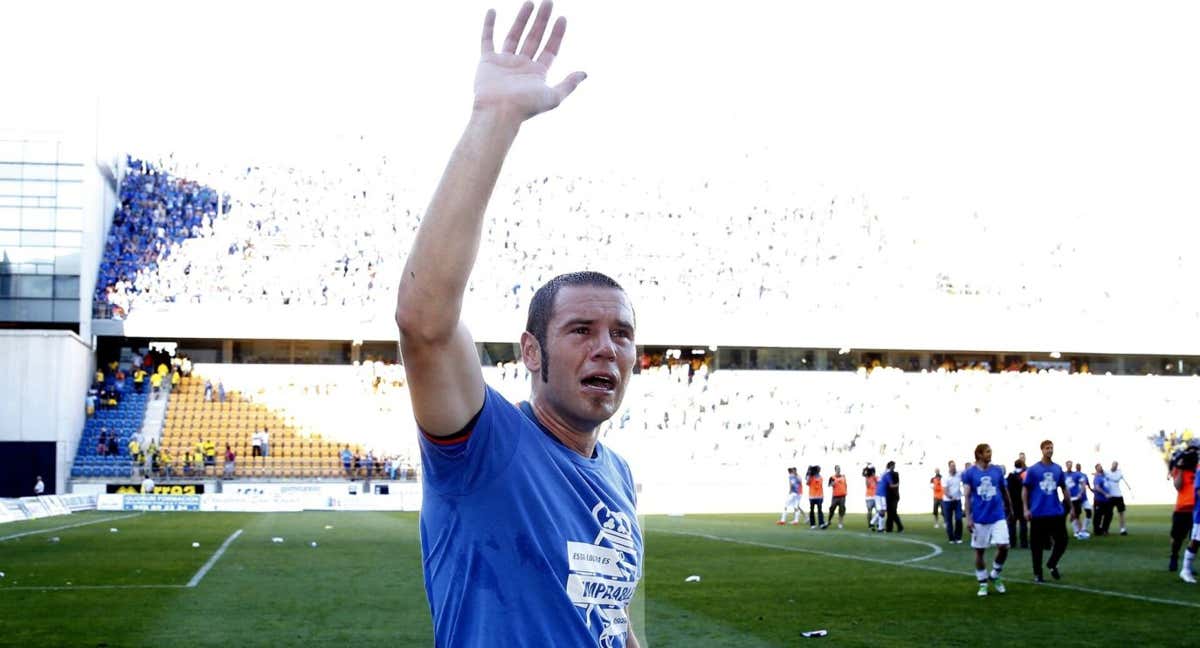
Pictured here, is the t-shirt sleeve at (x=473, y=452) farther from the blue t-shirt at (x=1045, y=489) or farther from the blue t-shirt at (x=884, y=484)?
the blue t-shirt at (x=884, y=484)

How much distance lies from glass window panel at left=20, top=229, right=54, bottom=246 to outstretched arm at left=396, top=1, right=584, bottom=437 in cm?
5046

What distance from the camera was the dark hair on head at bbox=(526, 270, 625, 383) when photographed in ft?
9.79

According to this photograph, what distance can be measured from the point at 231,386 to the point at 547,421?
52436mm

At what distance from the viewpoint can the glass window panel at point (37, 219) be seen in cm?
4864

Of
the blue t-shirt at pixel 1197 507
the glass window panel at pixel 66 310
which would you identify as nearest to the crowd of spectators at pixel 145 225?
the glass window panel at pixel 66 310

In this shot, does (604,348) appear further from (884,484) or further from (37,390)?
(37,390)

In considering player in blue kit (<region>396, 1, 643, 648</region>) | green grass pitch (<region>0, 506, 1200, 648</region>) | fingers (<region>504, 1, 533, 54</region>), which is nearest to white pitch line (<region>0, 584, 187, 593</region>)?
green grass pitch (<region>0, 506, 1200, 648</region>)

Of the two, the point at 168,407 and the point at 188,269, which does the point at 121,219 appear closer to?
the point at 188,269

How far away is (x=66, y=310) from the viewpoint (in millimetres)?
49875

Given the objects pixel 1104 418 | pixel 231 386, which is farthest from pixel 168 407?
pixel 1104 418

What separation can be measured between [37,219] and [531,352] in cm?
5030

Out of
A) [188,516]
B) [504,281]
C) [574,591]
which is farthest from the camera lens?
[504,281]

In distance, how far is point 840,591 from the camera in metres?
16.1

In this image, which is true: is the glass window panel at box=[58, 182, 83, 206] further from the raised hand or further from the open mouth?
the raised hand
